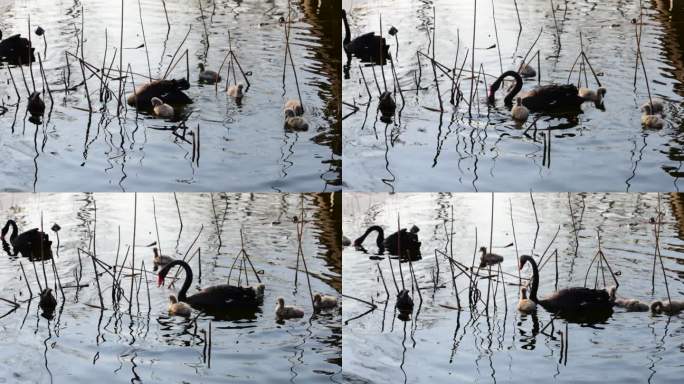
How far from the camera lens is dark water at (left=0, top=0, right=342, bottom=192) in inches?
365

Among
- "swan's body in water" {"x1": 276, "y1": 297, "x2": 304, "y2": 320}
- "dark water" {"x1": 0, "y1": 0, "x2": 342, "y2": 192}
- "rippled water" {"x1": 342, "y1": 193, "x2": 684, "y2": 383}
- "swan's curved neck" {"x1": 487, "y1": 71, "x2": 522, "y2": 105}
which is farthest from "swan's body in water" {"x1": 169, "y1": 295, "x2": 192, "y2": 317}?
"swan's curved neck" {"x1": 487, "y1": 71, "x2": 522, "y2": 105}

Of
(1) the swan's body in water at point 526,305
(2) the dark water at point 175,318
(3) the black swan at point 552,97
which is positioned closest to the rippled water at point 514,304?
(1) the swan's body in water at point 526,305

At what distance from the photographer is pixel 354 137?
10016mm

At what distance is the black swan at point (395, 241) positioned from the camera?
10.5m

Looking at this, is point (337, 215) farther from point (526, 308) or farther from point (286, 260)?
point (526, 308)

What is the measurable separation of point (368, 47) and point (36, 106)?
3775 mm

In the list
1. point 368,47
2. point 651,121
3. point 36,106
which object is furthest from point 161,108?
point 651,121

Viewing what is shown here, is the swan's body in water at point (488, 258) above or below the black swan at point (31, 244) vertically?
above

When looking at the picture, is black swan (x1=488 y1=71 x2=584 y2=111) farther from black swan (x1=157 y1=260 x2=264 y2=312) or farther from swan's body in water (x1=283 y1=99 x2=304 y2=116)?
black swan (x1=157 y1=260 x2=264 y2=312)

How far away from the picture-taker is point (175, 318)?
8945 millimetres

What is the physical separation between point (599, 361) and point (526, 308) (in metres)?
1.14

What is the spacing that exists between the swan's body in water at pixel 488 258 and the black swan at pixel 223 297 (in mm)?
2027

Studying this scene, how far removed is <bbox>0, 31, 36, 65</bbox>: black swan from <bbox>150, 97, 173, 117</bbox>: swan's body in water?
84.8 inches

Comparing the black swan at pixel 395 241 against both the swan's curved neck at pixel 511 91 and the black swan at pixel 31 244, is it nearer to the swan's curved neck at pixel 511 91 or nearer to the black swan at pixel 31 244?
the swan's curved neck at pixel 511 91
